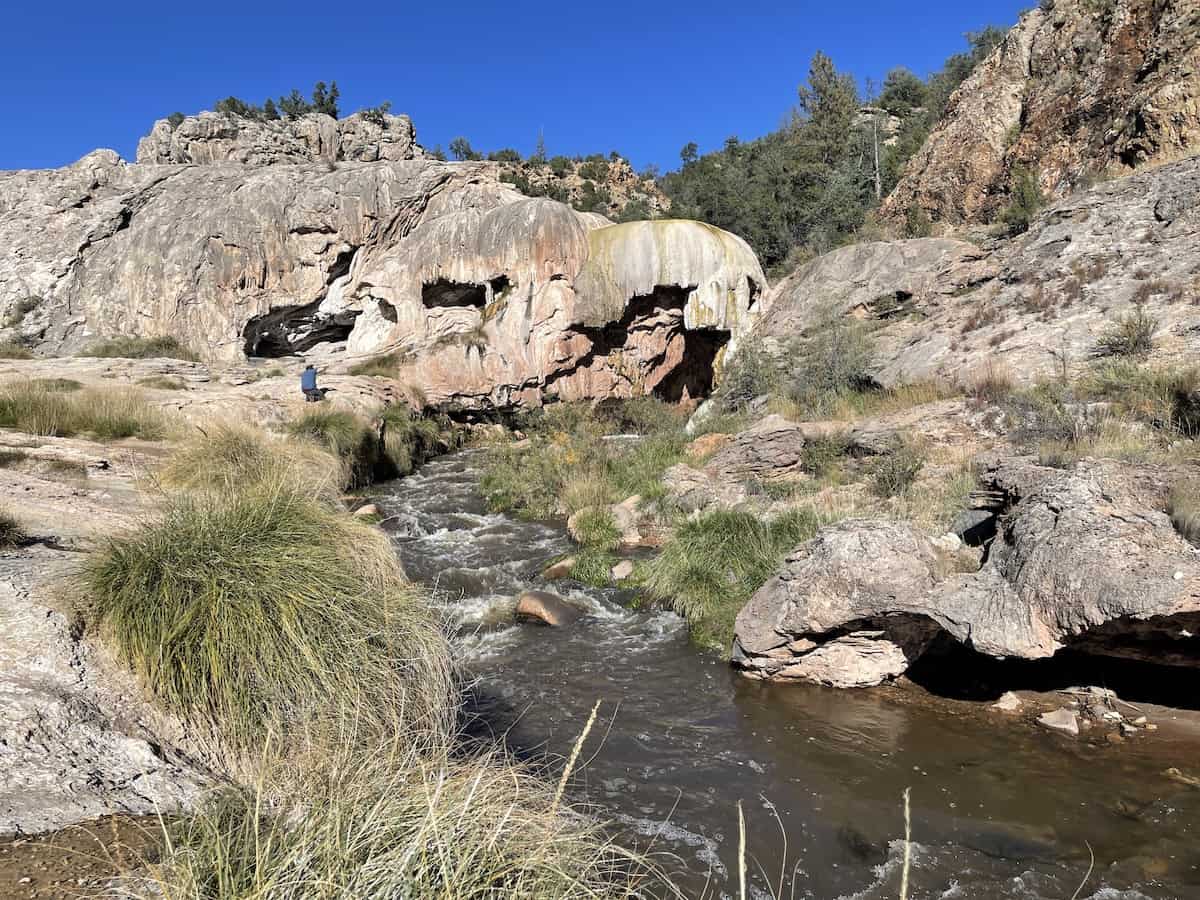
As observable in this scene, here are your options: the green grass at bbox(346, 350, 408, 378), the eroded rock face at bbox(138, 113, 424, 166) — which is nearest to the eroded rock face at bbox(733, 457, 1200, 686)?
the green grass at bbox(346, 350, 408, 378)

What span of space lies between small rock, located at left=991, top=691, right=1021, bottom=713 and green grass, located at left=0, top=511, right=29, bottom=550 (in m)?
6.54

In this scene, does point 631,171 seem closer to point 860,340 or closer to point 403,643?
point 860,340

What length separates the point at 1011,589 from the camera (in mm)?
4895

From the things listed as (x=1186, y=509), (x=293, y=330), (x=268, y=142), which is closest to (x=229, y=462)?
(x=1186, y=509)

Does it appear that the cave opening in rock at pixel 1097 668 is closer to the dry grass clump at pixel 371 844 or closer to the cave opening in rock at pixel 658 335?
the dry grass clump at pixel 371 844

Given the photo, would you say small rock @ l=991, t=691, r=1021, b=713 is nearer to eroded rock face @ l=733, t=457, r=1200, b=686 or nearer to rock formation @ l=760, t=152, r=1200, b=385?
eroded rock face @ l=733, t=457, r=1200, b=686

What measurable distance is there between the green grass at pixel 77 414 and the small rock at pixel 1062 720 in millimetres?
10705

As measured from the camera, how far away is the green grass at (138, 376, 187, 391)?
1436 centimetres

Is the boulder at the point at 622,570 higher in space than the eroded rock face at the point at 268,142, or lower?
lower

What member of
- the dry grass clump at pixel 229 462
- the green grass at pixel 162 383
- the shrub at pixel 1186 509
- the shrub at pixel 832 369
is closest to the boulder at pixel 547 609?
the dry grass clump at pixel 229 462

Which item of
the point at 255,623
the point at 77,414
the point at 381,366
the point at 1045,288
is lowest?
the point at 255,623

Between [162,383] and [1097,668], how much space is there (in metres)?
16.1

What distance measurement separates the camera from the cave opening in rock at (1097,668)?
461 cm

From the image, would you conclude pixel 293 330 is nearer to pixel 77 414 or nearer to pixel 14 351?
pixel 14 351
